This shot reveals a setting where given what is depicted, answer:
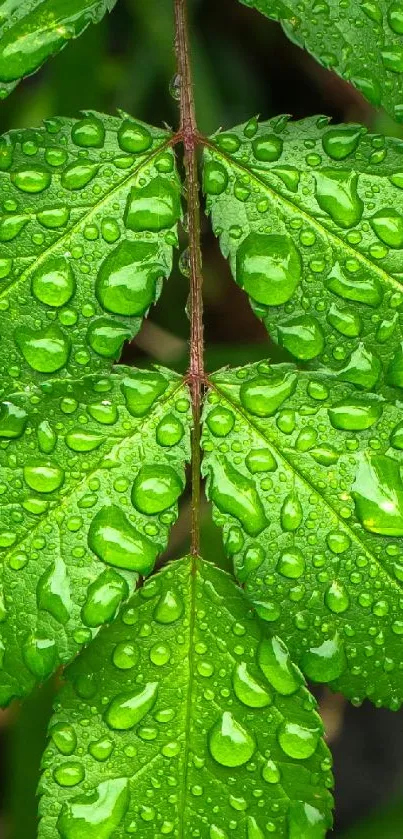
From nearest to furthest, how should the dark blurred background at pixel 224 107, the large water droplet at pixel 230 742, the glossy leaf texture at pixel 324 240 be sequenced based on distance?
the large water droplet at pixel 230 742 → the glossy leaf texture at pixel 324 240 → the dark blurred background at pixel 224 107

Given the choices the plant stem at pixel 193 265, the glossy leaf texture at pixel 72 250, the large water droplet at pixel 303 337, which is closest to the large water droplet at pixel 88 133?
the glossy leaf texture at pixel 72 250

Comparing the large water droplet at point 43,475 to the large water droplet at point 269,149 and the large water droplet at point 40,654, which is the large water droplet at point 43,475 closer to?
the large water droplet at point 40,654

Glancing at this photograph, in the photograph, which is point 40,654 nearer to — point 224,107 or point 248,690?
point 248,690

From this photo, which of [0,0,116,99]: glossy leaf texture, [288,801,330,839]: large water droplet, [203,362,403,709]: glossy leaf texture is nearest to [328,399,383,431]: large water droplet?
[203,362,403,709]: glossy leaf texture

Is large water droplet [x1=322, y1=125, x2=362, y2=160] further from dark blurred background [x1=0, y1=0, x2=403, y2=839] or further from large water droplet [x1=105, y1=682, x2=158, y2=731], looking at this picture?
dark blurred background [x1=0, y1=0, x2=403, y2=839]

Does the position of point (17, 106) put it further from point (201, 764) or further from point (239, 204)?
point (201, 764)

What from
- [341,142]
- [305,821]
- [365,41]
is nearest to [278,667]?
[305,821]
